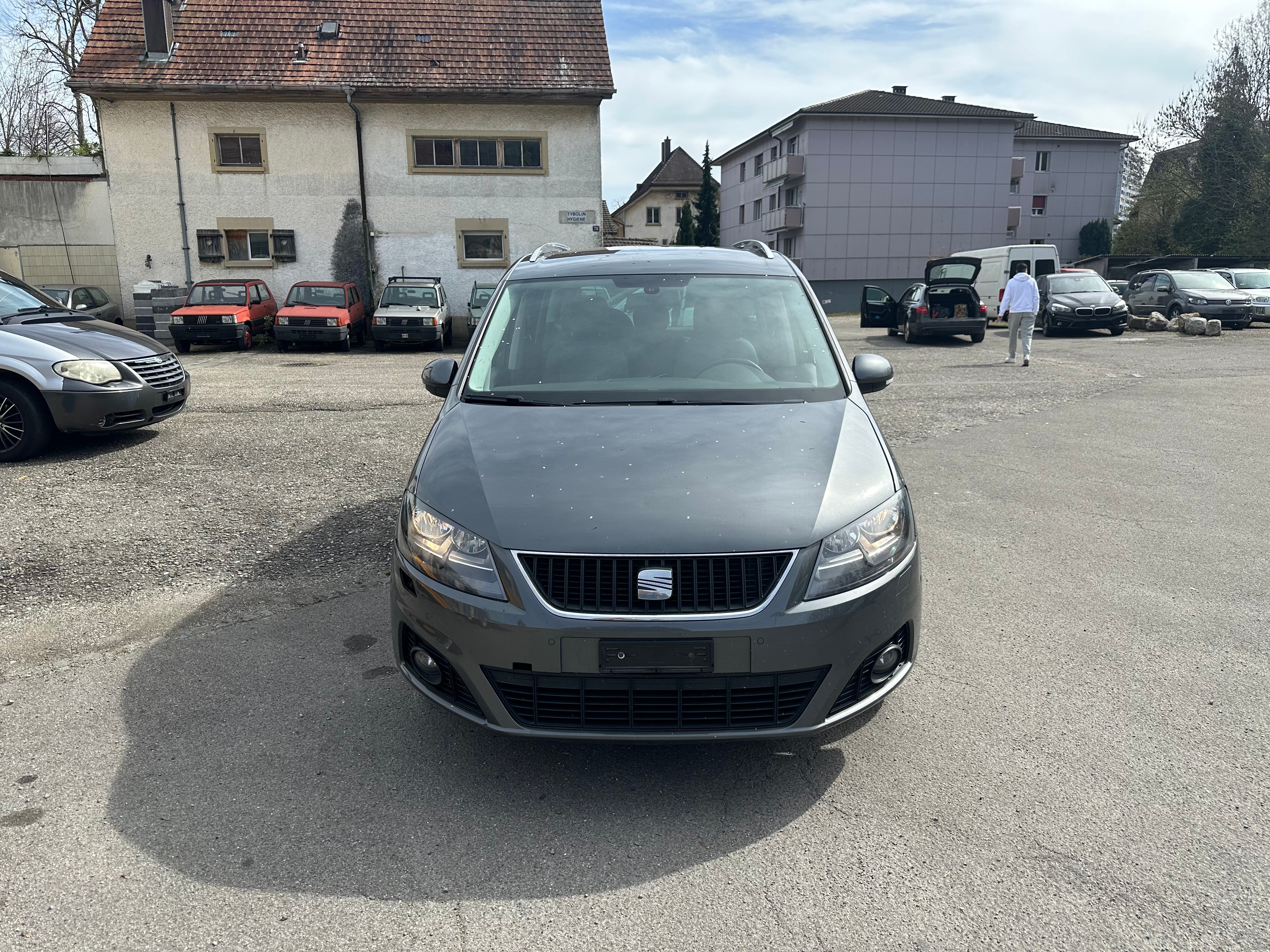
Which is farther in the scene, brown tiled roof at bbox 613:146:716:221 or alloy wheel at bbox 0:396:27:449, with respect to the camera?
brown tiled roof at bbox 613:146:716:221

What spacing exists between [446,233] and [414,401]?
51.2 feet

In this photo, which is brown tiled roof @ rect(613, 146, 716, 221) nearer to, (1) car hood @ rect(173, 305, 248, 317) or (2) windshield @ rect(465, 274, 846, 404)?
(1) car hood @ rect(173, 305, 248, 317)

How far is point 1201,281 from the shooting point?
81.5 feet

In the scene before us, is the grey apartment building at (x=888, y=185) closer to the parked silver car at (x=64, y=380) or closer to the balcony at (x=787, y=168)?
the balcony at (x=787, y=168)

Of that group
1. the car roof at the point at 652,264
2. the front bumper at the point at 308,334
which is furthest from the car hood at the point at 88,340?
the front bumper at the point at 308,334

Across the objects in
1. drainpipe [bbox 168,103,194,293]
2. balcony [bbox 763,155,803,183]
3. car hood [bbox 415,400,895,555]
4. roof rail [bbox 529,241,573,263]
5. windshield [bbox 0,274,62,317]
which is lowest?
car hood [bbox 415,400,895,555]

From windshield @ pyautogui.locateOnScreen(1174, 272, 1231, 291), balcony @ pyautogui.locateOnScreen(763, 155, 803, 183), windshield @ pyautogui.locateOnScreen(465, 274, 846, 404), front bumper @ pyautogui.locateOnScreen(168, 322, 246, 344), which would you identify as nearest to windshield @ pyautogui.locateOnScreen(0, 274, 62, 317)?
windshield @ pyautogui.locateOnScreen(465, 274, 846, 404)

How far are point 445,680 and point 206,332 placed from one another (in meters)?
20.5

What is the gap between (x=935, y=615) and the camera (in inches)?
175

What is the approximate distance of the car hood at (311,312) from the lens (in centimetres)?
2069

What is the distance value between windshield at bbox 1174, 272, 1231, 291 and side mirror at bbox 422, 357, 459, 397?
2627 cm

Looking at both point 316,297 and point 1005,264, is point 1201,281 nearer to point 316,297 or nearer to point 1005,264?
point 1005,264

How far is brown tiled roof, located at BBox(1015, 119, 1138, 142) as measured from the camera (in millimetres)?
55500

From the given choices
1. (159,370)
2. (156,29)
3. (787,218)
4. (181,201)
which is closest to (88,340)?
(159,370)
